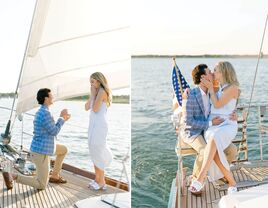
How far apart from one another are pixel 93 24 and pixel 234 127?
0.74m

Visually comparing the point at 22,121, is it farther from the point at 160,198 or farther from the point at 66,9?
the point at 160,198

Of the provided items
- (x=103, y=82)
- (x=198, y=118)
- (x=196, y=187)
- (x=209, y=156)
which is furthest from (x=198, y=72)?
(x=103, y=82)

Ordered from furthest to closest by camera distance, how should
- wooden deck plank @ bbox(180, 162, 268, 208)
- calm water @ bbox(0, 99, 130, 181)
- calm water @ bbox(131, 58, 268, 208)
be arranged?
calm water @ bbox(131, 58, 268, 208) → wooden deck plank @ bbox(180, 162, 268, 208) → calm water @ bbox(0, 99, 130, 181)

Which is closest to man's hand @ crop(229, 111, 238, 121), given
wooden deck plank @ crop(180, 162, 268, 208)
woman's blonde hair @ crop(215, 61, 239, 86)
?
woman's blonde hair @ crop(215, 61, 239, 86)

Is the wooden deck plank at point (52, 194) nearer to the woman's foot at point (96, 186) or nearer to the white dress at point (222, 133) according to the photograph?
the woman's foot at point (96, 186)

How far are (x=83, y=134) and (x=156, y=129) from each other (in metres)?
7.65

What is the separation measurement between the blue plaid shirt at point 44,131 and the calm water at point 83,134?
0.05 ft

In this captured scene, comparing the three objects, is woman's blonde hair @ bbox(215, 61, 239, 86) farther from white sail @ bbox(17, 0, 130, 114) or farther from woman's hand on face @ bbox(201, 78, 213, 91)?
white sail @ bbox(17, 0, 130, 114)

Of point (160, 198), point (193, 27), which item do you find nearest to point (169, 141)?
point (160, 198)

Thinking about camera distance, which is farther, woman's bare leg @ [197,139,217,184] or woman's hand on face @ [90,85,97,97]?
woman's bare leg @ [197,139,217,184]

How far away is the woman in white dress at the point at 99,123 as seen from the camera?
1396 millimetres

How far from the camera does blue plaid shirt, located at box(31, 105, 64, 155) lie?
4.73ft

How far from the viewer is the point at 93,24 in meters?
1.45

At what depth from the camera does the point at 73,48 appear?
1.45 m
